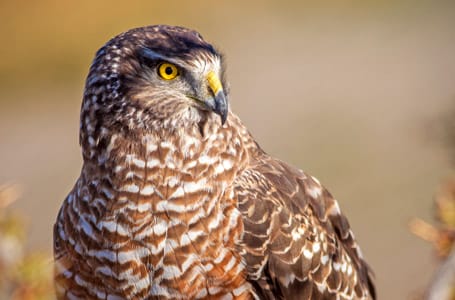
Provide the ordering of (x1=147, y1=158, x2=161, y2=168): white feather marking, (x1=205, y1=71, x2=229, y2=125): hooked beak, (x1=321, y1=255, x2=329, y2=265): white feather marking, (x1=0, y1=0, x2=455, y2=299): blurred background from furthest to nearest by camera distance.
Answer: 1. (x1=0, y1=0, x2=455, y2=299): blurred background
2. (x1=321, y1=255, x2=329, y2=265): white feather marking
3. (x1=147, y1=158, x2=161, y2=168): white feather marking
4. (x1=205, y1=71, x2=229, y2=125): hooked beak

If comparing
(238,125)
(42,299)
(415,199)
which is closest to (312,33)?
(415,199)

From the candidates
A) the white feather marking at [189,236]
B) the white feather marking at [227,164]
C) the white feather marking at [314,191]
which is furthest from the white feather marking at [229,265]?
the white feather marking at [314,191]

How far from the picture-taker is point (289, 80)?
44.5ft

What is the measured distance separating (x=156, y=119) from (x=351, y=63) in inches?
389

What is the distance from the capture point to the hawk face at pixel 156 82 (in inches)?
171

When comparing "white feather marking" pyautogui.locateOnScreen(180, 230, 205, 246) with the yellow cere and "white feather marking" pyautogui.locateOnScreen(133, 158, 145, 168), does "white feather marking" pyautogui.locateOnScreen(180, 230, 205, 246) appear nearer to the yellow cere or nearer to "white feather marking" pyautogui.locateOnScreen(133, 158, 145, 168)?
"white feather marking" pyautogui.locateOnScreen(133, 158, 145, 168)

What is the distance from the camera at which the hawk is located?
4.36 m

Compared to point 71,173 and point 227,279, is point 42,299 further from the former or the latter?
point 71,173

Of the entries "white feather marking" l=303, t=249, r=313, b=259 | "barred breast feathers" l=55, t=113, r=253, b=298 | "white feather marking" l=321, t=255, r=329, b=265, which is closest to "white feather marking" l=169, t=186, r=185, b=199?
"barred breast feathers" l=55, t=113, r=253, b=298

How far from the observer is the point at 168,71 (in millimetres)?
4398

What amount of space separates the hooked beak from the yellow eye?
0.17m

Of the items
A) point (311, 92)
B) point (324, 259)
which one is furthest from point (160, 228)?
point (311, 92)

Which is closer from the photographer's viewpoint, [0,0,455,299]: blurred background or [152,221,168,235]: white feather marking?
[152,221,168,235]: white feather marking

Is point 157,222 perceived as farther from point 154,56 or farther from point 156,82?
point 154,56
